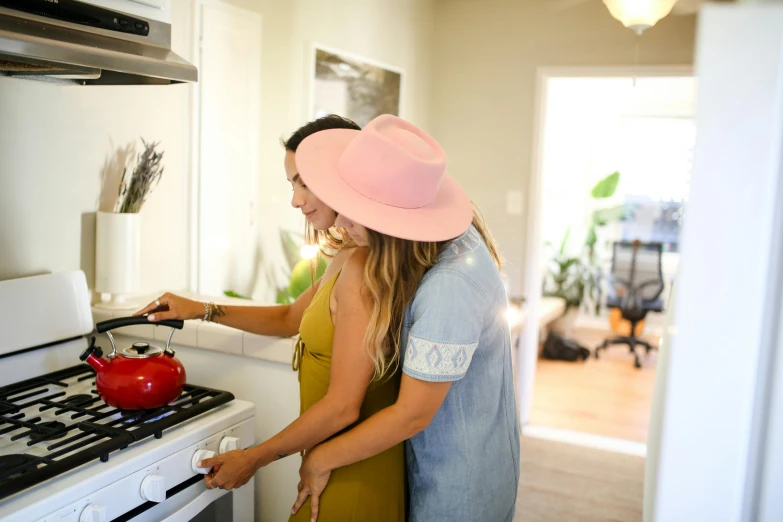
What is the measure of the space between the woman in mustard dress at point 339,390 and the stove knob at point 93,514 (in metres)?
0.25

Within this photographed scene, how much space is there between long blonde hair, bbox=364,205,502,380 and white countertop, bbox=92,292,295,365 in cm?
61

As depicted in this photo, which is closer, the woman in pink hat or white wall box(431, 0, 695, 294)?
the woman in pink hat

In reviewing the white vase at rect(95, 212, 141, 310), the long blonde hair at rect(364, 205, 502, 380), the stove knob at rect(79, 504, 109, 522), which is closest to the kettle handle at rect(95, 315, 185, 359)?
the stove knob at rect(79, 504, 109, 522)

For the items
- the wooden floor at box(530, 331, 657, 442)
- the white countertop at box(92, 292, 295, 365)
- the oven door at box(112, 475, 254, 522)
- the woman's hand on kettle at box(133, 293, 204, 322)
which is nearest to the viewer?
the oven door at box(112, 475, 254, 522)

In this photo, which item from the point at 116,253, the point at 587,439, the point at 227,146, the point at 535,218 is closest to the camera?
the point at 116,253

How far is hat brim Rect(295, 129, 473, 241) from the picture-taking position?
110 cm

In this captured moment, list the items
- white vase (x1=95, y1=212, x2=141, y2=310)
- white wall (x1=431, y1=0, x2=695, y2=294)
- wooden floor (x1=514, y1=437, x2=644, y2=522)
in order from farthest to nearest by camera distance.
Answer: white wall (x1=431, y1=0, x2=695, y2=294)
wooden floor (x1=514, y1=437, x2=644, y2=522)
white vase (x1=95, y1=212, x2=141, y2=310)

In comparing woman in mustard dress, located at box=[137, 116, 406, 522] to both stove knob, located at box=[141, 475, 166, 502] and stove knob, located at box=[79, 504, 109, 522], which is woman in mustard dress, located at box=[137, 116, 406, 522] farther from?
A: stove knob, located at box=[79, 504, 109, 522]

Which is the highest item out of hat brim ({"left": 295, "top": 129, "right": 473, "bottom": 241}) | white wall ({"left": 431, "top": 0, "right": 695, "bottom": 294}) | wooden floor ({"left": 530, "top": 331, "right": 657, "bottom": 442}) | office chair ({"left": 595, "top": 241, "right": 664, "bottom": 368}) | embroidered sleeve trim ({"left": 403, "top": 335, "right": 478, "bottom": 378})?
white wall ({"left": 431, "top": 0, "right": 695, "bottom": 294})

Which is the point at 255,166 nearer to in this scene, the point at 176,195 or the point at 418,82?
the point at 176,195

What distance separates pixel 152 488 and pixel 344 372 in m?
0.45

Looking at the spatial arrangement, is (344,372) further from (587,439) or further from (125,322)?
(587,439)

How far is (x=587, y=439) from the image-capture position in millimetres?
3926

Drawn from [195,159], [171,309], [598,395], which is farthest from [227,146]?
[598,395]
